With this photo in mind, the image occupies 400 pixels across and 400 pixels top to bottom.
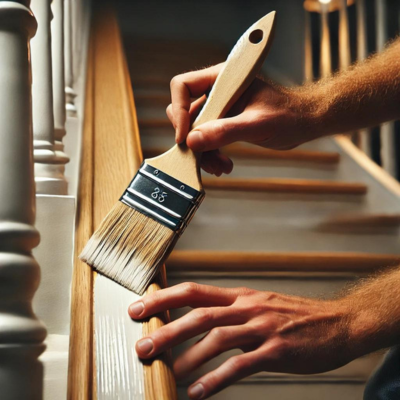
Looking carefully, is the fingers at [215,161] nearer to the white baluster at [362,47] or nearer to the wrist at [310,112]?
the wrist at [310,112]

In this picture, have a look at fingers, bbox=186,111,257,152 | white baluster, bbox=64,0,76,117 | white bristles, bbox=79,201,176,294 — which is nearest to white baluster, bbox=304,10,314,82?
white baluster, bbox=64,0,76,117

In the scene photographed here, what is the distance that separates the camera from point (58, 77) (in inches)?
43.6

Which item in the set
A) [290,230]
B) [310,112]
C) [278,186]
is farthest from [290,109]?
[278,186]

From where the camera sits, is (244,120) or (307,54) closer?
(244,120)

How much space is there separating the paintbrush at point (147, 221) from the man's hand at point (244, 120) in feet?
0.13

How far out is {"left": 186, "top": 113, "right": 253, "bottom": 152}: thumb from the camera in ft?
2.38


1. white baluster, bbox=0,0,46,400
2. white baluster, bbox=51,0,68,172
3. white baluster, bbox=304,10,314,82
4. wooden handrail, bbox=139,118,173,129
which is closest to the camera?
white baluster, bbox=0,0,46,400

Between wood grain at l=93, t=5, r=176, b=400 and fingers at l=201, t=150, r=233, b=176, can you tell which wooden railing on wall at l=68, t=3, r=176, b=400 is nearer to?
wood grain at l=93, t=5, r=176, b=400

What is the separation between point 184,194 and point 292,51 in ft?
8.46

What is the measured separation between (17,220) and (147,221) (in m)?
0.18

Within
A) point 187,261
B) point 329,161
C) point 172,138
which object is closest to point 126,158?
point 187,261

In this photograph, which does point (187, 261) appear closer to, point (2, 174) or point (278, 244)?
point (278, 244)

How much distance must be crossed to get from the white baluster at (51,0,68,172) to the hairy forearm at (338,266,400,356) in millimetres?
589

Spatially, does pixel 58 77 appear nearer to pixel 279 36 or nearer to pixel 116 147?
pixel 116 147
